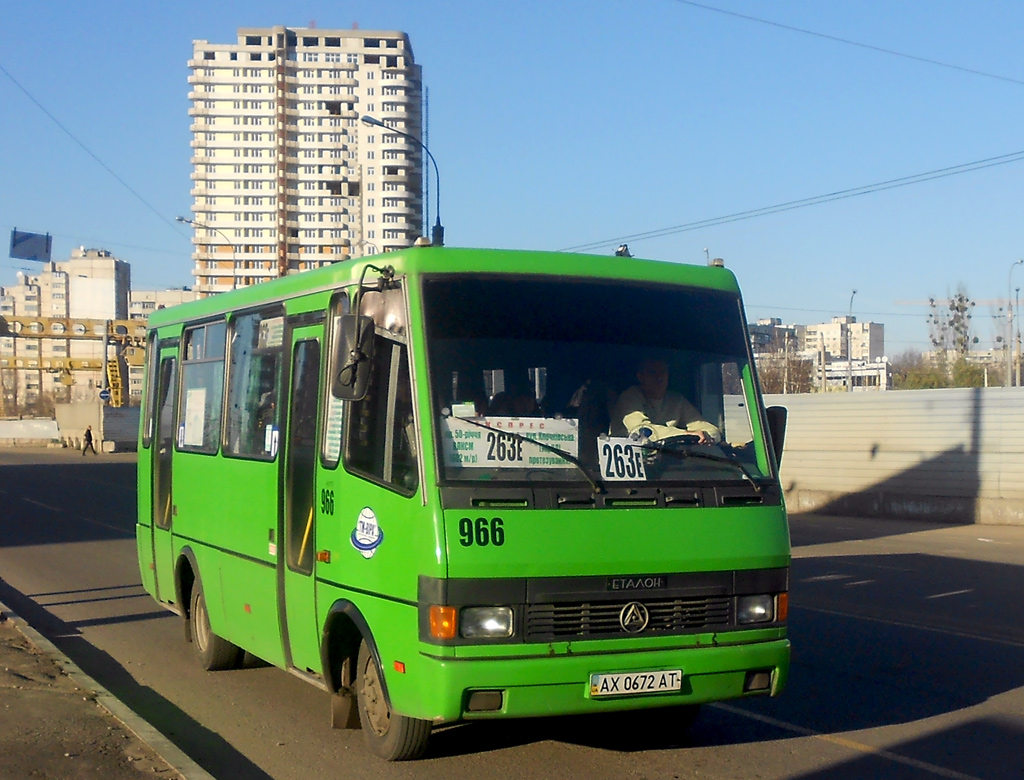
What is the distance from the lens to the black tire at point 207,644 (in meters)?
9.19

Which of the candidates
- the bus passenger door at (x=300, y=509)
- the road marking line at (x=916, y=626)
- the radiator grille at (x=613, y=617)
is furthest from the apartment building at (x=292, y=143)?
the radiator grille at (x=613, y=617)

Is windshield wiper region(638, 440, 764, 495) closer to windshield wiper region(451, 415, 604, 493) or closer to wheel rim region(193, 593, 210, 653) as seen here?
windshield wiper region(451, 415, 604, 493)

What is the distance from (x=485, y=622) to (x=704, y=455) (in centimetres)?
152

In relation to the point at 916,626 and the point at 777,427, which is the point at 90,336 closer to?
the point at 916,626

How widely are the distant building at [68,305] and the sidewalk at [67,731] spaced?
235 feet

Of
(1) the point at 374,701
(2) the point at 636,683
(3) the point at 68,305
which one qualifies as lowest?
(1) the point at 374,701

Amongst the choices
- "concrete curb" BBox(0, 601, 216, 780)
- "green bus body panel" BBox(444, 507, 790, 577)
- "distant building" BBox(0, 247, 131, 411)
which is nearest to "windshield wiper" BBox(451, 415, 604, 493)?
"green bus body panel" BBox(444, 507, 790, 577)

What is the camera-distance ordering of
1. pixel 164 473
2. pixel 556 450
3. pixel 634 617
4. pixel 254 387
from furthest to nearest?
pixel 164 473 → pixel 254 387 → pixel 556 450 → pixel 634 617

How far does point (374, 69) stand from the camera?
123 m

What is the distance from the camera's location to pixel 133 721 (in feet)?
23.3

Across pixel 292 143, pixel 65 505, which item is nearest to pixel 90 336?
pixel 65 505

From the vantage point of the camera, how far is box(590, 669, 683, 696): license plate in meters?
5.87

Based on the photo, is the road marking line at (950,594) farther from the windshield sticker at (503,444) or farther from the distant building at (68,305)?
the distant building at (68,305)

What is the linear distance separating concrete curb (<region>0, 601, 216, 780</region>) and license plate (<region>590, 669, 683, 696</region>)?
6.53 ft
